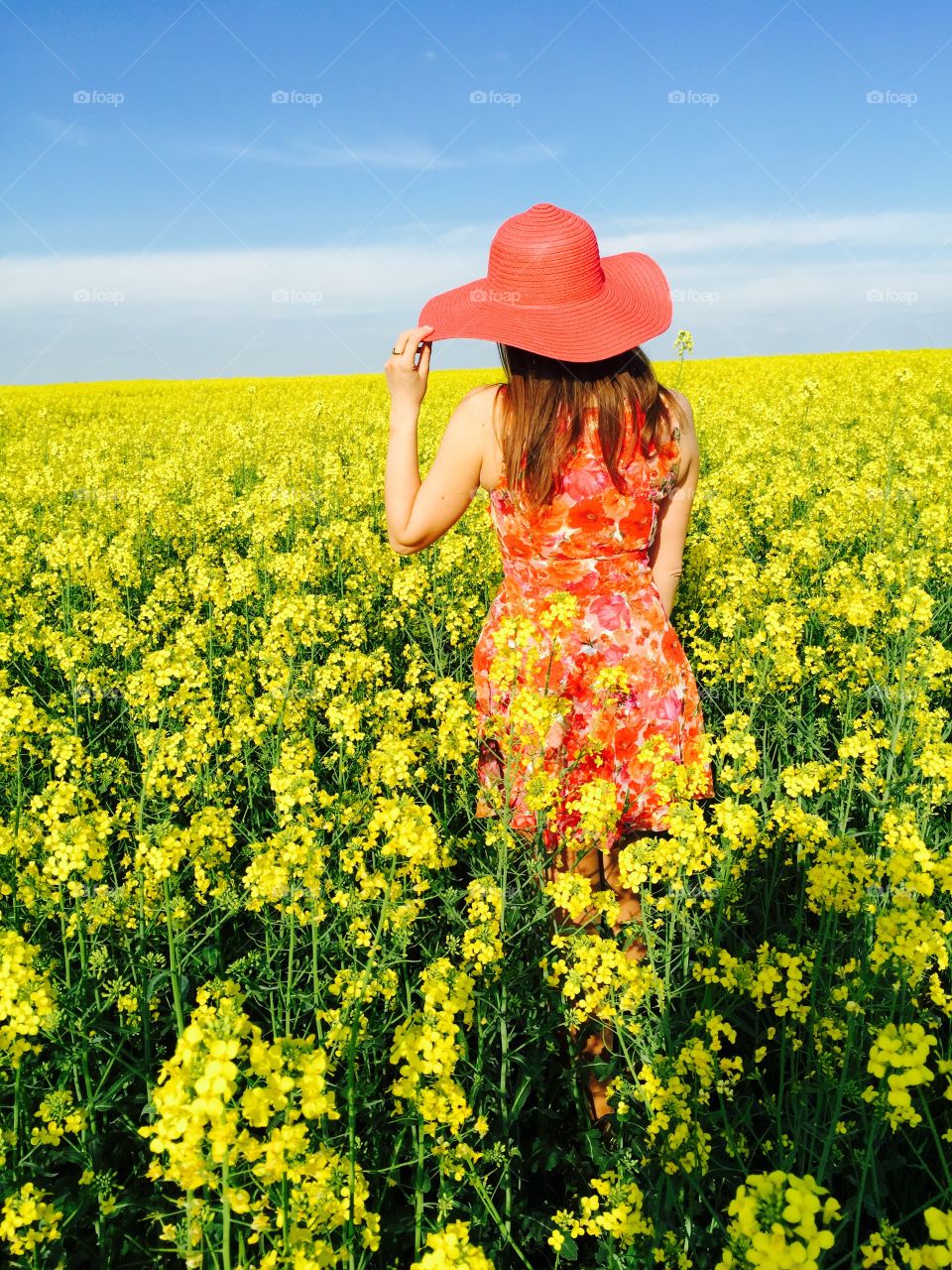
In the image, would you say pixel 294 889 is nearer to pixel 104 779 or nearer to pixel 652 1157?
pixel 652 1157

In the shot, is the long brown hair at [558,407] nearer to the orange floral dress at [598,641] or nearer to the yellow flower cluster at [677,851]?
the orange floral dress at [598,641]

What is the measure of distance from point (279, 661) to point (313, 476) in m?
5.75

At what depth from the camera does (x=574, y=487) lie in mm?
2523

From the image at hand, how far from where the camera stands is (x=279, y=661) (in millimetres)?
3387

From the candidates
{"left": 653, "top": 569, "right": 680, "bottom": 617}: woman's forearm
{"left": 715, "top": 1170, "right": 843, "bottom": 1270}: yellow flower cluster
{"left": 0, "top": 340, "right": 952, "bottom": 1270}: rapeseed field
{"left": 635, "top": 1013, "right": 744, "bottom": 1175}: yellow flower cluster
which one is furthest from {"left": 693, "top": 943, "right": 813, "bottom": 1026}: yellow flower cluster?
{"left": 653, "top": 569, "right": 680, "bottom": 617}: woman's forearm

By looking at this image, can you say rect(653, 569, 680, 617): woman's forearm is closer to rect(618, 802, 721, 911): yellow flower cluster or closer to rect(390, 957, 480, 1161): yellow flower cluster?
rect(618, 802, 721, 911): yellow flower cluster

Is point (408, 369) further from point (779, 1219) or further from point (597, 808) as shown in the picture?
point (779, 1219)

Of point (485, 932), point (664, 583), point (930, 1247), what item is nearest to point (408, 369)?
point (664, 583)

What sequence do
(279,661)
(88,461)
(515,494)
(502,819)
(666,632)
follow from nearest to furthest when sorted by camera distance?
(502,819), (515,494), (666,632), (279,661), (88,461)

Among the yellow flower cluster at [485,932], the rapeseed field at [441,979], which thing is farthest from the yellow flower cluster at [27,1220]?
the yellow flower cluster at [485,932]

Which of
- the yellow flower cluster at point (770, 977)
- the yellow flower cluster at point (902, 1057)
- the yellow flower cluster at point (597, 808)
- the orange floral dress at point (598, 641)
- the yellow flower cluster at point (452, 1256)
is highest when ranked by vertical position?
the orange floral dress at point (598, 641)

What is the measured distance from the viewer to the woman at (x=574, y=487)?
2414 mm

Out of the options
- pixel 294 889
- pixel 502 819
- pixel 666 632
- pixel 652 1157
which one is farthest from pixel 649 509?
pixel 652 1157

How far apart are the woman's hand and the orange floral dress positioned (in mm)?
385
